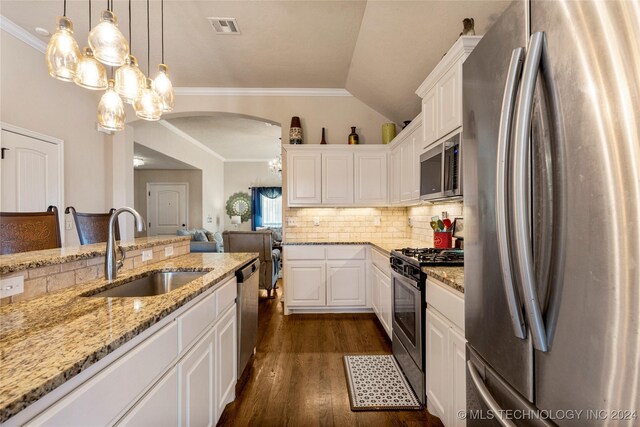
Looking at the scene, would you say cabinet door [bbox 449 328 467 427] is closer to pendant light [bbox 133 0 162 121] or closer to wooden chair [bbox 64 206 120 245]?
pendant light [bbox 133 0 162 121]

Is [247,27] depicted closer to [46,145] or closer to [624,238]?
[46,145]

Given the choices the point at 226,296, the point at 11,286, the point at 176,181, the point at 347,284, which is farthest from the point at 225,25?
the point at 176,181

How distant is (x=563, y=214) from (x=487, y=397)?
0.61 meters

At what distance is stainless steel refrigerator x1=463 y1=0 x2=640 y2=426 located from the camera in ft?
1.71

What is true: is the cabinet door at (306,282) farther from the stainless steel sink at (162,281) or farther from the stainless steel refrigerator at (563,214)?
the stainless steel refrigerator at (563,214)

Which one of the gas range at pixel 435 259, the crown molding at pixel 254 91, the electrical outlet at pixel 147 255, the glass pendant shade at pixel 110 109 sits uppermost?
the crown molding at pixel 254 91

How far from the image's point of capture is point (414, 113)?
3.47 metres

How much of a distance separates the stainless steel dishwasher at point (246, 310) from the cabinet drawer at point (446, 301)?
1189 millimetres

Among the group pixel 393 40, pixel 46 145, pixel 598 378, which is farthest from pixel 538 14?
pixel 46 145

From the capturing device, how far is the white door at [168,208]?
25.0 ft

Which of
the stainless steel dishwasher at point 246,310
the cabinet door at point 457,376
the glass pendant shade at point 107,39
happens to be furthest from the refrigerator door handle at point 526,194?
the glass pendant shade at point 107,39

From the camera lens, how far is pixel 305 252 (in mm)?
3545

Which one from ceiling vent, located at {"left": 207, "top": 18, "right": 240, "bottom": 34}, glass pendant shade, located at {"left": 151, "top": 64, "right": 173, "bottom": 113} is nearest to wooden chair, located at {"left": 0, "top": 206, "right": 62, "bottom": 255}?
glass pendant shade, located at {"left": 151, "top": 64, "right": 173, "bottom": 113}

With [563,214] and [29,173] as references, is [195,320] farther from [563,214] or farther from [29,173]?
[29,173]
